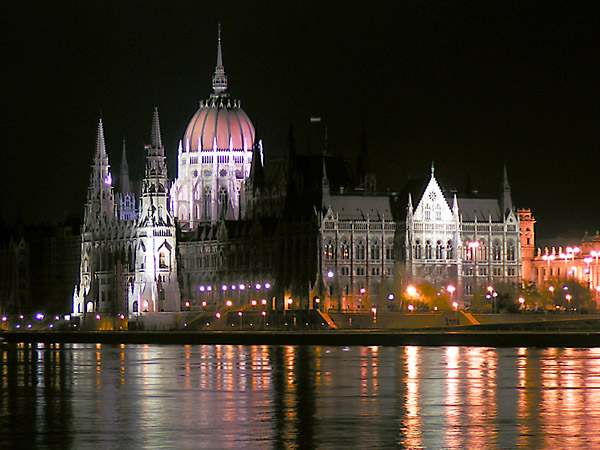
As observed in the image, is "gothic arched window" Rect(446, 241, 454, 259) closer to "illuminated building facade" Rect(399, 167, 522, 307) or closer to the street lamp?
"illuminated building facade" Rect(399, 167, 522, 307)

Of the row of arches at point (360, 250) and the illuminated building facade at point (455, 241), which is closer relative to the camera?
the row of arches at point (360, 250)

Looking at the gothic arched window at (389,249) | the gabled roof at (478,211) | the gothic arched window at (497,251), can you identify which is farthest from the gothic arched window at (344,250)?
the gothic arched window at (497,251)

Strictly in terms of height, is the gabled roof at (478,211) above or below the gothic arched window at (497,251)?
above

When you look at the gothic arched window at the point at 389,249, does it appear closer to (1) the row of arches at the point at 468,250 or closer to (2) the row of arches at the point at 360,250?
(2) the row of arches at the point at 360,250

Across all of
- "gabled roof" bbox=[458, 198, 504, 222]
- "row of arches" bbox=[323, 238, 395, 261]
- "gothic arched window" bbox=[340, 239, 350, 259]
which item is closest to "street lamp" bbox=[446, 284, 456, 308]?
"row of arches" bbox=[323, 238, 395, 261]

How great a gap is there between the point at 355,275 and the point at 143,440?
134 metres

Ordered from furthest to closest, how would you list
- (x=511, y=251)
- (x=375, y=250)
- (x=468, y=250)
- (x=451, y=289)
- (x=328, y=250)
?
(x=511, y=251) → (x=468, y=250) → (x=375, y=250) → (x=328, y=250) → (x=451, y=289)

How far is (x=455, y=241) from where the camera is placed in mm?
193125

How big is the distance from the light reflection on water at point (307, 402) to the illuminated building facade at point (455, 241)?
8490cm

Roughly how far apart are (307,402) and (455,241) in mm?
127267

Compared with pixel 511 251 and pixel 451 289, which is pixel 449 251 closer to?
pixel 511 251

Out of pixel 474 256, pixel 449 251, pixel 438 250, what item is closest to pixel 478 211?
pixel 449 251

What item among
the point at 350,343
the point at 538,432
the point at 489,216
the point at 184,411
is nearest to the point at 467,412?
the point at 538,432

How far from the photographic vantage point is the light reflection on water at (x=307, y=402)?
54375 millimetres
